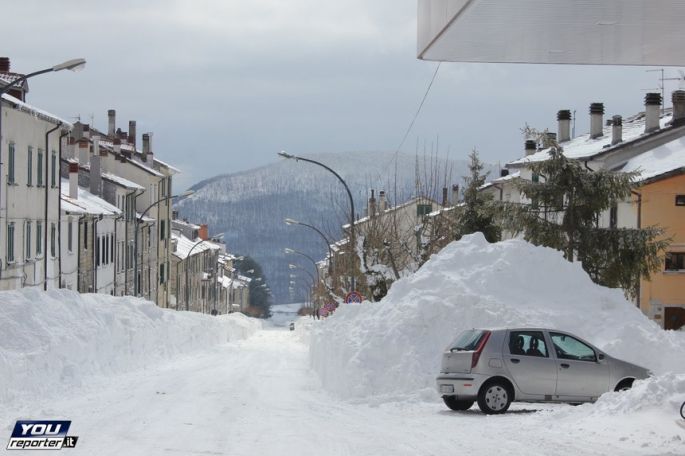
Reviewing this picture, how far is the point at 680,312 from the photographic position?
156ft

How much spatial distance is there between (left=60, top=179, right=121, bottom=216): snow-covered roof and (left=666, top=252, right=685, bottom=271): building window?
2590 centimetres

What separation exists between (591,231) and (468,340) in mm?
20979

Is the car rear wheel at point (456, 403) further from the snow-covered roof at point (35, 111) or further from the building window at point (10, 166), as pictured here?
the building window at point (10, 166)

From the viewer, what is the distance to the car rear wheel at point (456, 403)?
19156 mm

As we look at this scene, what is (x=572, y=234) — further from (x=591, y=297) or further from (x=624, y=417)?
(x=624, y=417)

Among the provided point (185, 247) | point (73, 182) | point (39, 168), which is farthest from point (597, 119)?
point (185, 247)

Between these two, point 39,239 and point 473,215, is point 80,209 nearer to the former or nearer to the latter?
point 39,239

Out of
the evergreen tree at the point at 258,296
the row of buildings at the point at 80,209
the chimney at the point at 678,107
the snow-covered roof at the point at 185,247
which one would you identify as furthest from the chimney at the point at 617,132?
the evergreen tree at the point at 258,296

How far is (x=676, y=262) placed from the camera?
155 feet

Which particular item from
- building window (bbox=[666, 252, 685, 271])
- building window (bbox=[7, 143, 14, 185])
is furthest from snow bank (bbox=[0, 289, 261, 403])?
building window (bbox=[666, 252, 685, 271])

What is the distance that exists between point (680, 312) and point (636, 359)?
89.9 ft

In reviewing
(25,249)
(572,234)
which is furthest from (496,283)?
(25,249)

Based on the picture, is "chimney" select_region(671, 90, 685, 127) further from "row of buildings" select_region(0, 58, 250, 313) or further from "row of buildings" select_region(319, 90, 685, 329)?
"row of buildings" select_region(0, 58, 250, 313)

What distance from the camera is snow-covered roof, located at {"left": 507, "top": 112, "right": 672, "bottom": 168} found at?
172 ft
